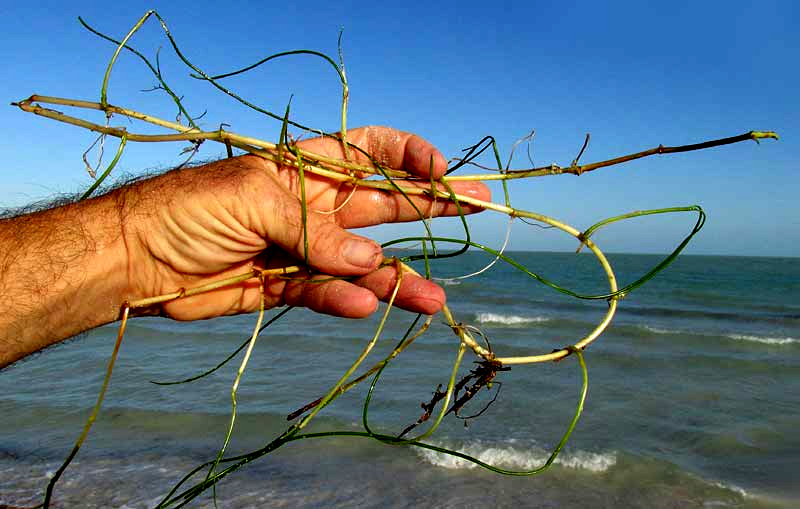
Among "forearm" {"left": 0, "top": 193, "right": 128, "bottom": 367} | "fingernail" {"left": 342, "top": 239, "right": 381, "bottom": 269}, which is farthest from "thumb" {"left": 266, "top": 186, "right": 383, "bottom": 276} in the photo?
"forearm" {"left": 0, "top": 193, "right": 128, "bottom": 367}

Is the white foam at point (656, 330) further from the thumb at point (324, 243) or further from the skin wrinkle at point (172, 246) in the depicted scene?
the thumb at point (324, 243)

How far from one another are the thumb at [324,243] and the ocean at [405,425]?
740mm

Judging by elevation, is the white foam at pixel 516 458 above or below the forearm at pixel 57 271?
below

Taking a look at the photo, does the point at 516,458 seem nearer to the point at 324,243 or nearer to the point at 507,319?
the point at 324,243

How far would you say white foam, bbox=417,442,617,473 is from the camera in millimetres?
4922

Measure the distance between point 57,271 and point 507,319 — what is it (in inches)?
503

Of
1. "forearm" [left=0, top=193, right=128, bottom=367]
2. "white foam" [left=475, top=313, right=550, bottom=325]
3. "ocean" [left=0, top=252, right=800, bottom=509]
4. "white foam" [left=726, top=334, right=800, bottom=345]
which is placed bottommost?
"ocean" [left=0, top=252, right=800, bottom=509]

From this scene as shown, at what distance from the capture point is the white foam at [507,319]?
13.8 meters

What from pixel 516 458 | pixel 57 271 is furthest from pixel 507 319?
pixel 57 271

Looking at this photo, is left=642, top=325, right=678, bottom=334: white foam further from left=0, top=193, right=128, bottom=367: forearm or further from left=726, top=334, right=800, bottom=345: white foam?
left=0, top=193, right=128, bottom=367: forearm

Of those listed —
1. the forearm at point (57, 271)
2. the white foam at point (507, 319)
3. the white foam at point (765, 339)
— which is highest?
the forearm at point (57, 271)

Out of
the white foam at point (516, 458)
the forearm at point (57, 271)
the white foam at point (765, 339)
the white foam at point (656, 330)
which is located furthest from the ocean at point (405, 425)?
the forearm at point (57, 271)

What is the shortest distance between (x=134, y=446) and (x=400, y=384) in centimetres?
313

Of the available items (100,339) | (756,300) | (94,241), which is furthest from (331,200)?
(756,300)
